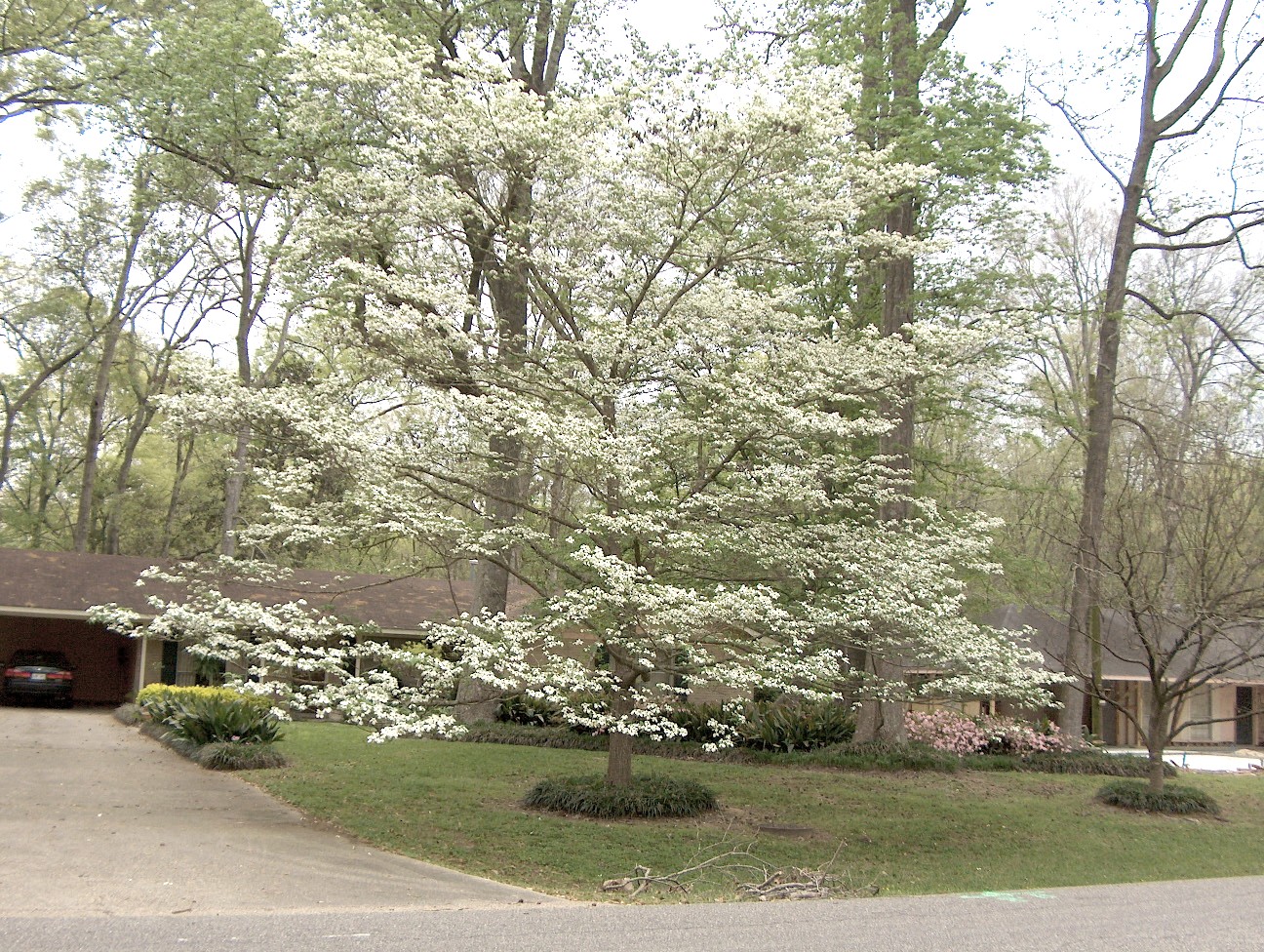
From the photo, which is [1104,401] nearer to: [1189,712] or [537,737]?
[537,737]

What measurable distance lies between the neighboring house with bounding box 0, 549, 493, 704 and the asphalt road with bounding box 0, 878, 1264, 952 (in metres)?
13.0

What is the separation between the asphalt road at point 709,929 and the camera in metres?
5.99

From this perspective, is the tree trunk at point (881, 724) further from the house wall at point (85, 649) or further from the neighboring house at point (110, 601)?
the house wall at point (85, 649)

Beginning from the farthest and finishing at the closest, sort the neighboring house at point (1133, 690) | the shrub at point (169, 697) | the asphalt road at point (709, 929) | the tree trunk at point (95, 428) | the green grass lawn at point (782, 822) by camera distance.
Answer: the tree trunk at point (95, 428), the neighboring house at point (1133, 690), the shrub at point (169, 697), the green grass lawn at point (782, 822), the asphalt road at point (709, 929)

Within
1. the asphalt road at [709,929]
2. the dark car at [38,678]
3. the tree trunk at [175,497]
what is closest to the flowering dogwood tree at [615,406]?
the asphalt road at [709,929]

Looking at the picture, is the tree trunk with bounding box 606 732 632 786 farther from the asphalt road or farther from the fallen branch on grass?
the asphalt road

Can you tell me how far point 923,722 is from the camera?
20062mm

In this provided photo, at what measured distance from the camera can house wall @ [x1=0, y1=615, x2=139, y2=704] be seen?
91.1 ft

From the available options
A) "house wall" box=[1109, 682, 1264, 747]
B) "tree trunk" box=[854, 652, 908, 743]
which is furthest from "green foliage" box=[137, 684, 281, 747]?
"house wall" box=[1109, 682, 1264, 747]

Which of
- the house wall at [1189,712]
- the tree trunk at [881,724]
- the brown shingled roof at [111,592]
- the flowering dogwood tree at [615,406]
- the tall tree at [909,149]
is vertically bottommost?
the house wall at [1189,712]

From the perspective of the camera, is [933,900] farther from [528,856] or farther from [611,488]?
[611,488]

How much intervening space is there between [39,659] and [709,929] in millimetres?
23157

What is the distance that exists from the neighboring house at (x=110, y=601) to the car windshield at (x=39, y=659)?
3.17 ft

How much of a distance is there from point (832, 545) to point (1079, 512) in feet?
29.7
